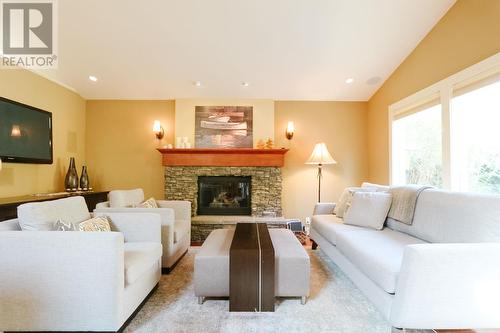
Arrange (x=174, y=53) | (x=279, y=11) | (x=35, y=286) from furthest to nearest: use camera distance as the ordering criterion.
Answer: (x=174, y=53) < (x=279, y=11) < (x=35, y=286)

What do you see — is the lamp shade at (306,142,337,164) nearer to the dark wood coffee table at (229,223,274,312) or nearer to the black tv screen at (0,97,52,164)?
the dark wood coffee table at (229,223,274,312)

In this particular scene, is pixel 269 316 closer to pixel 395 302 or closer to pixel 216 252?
pixel 216 252

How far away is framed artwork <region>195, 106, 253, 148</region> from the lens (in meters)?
4.54

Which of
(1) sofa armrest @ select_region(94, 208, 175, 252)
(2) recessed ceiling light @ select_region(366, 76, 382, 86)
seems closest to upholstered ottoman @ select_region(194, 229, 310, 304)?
(1) sofa armrest @ select_region(94, 208, 175, 252)

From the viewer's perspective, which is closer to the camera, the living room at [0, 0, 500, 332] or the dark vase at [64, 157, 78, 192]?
the living room at [0, 0, 500, 332]

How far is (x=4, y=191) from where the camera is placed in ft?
10.1

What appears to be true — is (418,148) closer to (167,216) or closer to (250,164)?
(250,164)

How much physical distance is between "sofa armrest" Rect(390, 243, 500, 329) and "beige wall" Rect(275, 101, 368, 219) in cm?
314

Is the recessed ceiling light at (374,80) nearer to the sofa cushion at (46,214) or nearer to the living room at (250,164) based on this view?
the living room at (250,164)

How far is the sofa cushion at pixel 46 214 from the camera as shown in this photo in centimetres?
184

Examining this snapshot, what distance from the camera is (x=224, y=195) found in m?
4.71

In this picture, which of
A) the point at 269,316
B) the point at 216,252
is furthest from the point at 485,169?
the point at 216,252

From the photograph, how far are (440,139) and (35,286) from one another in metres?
4.11

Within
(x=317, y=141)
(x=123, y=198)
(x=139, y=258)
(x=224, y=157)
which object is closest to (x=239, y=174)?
(x=224, y=157)
